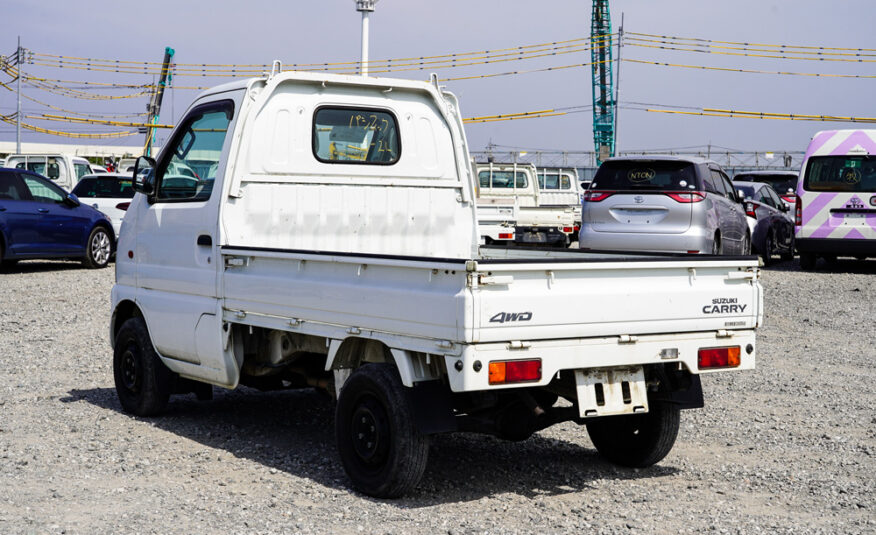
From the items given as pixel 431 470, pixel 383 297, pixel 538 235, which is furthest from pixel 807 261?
pixel 383 297

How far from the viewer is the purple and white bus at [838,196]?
19516 mm

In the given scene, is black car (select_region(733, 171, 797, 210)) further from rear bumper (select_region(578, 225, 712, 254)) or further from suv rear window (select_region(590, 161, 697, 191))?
rear bumper (select_region(578, 225, 712, 254))

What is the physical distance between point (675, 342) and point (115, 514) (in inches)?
118

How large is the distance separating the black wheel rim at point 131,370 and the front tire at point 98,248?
41.0 ft

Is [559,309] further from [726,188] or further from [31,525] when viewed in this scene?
[726,188]

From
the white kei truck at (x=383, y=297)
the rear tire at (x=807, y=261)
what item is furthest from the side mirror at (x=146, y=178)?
the rear tire at (x=807, y=261)

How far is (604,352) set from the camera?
220 inches

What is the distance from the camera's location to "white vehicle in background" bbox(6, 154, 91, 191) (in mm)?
25672

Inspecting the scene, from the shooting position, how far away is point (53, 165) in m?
26.5

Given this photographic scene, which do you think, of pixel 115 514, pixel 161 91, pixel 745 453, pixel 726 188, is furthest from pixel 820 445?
pixel 161 91

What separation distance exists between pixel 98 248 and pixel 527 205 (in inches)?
361

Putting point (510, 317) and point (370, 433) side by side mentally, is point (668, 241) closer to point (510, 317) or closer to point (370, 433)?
point (370, 433)

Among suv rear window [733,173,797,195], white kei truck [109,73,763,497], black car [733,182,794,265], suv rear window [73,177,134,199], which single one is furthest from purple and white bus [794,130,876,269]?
white kei truck [109,73,763,497]

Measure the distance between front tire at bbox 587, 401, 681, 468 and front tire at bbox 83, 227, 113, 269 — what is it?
597 inches
